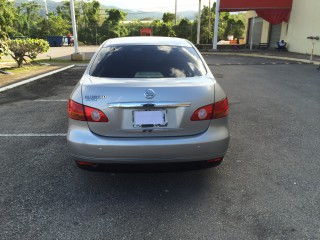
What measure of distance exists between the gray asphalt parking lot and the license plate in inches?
33.1

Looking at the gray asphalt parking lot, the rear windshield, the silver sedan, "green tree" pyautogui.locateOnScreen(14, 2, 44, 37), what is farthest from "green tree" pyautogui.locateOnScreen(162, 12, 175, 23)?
the silver sedan

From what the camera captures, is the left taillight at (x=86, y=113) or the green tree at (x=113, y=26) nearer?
the left taillight at (x=86, y=113)

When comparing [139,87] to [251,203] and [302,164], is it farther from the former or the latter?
[302,164]

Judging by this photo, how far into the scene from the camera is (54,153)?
4273 millimetres

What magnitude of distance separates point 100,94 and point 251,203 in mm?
1843

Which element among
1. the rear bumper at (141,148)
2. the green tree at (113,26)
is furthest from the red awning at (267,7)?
the rear bumper at (141,148)

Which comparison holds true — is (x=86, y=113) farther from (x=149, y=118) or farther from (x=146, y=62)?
(x=146, y=62)

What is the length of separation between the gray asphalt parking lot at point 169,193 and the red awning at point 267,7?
710 inches

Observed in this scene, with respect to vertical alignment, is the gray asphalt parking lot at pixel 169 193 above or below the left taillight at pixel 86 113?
below

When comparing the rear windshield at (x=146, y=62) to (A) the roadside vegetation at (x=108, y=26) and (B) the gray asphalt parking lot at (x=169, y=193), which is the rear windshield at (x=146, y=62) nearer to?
(B) the gray asphalt parking lot at (x=169, y=193)

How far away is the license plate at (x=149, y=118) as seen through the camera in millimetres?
2840

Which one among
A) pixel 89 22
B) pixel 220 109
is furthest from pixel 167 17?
pixel 220 109

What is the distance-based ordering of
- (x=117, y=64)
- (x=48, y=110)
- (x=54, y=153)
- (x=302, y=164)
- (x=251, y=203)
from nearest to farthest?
(x=251, y=203) < (x=117, y=64) < (x=302, y=164) < (x=54, y=153) < (x=48, y=110)

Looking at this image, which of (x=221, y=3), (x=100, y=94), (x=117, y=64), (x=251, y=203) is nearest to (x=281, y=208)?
(x=251, y=203)
